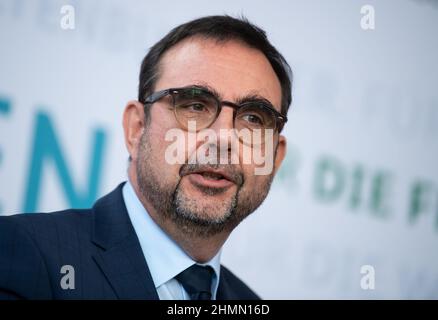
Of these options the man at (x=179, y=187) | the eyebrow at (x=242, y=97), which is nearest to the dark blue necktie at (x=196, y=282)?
the man at (x=179, y=187)

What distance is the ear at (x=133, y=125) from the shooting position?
1.94m

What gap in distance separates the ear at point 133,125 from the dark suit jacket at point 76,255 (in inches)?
7.1

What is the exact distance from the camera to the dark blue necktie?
1766 mm

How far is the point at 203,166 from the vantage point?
1706 mm

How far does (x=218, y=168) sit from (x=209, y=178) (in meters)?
0.04

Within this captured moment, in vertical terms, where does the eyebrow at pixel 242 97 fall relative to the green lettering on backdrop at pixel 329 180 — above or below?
above

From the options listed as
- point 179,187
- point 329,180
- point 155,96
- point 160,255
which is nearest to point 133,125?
point 155,96

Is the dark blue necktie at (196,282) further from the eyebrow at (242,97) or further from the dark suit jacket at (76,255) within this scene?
the eyebrow at (242,97)

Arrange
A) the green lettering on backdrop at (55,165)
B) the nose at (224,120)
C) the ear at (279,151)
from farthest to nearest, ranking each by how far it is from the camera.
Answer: the green lettering on backdrop at (55,165), the ear at (279,151), the nose at (224,120)

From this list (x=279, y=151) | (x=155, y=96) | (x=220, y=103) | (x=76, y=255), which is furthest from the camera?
(x=279, y=151)

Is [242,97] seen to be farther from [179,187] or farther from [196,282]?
[196,282]
